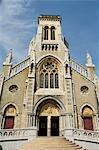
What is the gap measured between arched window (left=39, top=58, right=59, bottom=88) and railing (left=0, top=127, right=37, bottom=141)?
6.98 metres

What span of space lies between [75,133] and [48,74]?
9.18 m

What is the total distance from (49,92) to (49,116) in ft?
9.47

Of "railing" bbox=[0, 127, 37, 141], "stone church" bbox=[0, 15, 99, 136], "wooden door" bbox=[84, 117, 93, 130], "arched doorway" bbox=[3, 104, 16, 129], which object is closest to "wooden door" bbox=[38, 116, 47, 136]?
"stone church" bbox=[0, 15, 99, 136]

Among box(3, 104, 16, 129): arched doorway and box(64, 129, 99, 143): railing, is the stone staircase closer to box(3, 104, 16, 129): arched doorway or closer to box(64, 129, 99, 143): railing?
box(64, 129, 99, 143): railing

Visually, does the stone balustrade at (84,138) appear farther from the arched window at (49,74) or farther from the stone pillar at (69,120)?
the arched window at (49,74)

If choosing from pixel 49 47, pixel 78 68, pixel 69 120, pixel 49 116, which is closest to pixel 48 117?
pixel 49 116

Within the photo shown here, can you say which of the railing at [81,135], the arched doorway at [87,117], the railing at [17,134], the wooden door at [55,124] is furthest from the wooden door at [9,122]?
the arched doorway at [87,117]

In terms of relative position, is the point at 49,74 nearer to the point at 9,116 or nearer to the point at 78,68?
the point at 78,68

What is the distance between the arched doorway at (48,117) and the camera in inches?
822

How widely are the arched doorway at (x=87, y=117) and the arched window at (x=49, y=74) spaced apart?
4.68m

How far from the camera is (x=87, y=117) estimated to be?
21438 mm

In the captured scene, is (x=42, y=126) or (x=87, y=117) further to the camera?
(x=87, y=117)

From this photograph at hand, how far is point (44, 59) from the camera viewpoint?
24.4 meters

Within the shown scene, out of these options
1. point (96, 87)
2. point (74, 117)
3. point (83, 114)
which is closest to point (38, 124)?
point (74, 117)
